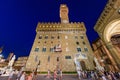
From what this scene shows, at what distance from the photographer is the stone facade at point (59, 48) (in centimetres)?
2566

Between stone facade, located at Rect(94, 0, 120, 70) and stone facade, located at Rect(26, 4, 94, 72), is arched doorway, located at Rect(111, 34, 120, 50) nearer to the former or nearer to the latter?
stone facade, located at Rect(94, 0, 120, 70)

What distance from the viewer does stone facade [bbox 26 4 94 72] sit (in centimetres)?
2566

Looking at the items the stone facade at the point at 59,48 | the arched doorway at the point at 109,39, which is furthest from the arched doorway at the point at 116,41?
the stone facade at the point at 59,48

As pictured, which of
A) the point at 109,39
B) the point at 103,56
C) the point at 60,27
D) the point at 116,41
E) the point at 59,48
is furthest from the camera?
the point at 60,27

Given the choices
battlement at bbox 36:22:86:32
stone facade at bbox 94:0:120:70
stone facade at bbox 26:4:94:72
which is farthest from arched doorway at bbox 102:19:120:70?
battlement at bbox 36:22:86:32

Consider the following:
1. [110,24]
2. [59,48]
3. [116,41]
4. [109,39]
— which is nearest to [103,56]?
[116,41]

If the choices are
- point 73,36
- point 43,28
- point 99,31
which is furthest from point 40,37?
point 99,31

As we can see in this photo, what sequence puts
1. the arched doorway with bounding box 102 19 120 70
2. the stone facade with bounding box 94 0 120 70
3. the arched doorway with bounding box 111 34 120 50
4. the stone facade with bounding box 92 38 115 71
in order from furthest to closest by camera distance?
the stone facade with bounding box 92 38 115 71
the arched doorway with bounding box 111 34 120 50
the arched doorway with bounding box 102 19 120 70
the stone facade with bounding box 94 0 120 70

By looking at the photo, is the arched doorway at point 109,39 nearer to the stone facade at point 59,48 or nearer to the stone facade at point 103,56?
the stone facade at point 103,56

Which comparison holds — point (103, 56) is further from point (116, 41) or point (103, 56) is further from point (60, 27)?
point (60, 27)

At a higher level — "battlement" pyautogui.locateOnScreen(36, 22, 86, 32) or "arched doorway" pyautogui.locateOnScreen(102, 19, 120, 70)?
"battlement" pyautogui.locateOnScreen(36, 22, 86, 32)

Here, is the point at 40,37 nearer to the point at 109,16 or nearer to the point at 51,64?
the point at 51,64

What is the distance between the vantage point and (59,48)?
2911 cm

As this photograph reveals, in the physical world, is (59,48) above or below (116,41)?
above
